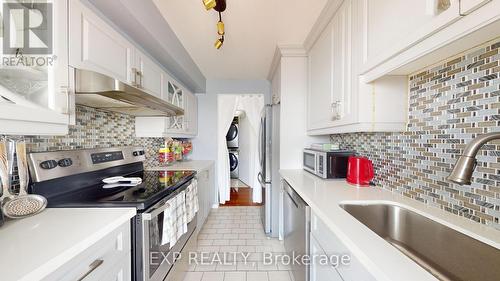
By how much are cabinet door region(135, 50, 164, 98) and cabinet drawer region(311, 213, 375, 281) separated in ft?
5.38

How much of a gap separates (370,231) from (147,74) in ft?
6.39

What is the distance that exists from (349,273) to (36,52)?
1572mm

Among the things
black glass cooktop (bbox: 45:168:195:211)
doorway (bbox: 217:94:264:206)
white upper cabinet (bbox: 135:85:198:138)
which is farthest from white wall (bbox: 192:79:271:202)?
black glass cooktop (bbox: 45:168:195:211)

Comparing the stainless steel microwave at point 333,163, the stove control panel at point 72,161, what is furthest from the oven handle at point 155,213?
the stainless steel microwave at point 333,163

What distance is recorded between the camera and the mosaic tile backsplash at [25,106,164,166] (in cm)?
122

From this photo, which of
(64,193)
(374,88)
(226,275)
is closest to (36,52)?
(64,193)

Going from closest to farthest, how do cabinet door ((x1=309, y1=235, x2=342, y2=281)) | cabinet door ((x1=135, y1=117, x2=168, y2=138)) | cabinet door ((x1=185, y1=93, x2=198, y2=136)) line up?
cabinet door ((x1=309, y1=235, x2=342, y2=281))
cabinet door ((x1=135, y1=117, x2=168, y2=138))
cabinet door ((x1=185, y1=93, x2=198, y2=136))

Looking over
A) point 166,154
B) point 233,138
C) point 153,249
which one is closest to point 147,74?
point 166,154

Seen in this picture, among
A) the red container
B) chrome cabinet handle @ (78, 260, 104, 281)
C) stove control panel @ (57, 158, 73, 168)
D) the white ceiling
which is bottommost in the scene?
chrome cabinet handle @ (78, 260, 104, 281)

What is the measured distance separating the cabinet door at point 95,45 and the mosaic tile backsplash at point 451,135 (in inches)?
72.0

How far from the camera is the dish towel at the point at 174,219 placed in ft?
4.48

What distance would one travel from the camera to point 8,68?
789mm

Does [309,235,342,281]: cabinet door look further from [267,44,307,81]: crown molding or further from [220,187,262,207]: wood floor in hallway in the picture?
[220,187,262,207]: wood floor in hallway

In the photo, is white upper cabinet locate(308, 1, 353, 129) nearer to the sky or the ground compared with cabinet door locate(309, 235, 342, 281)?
nearer to the sky
